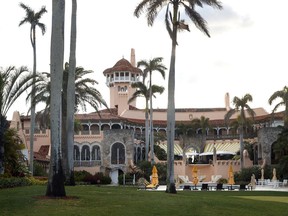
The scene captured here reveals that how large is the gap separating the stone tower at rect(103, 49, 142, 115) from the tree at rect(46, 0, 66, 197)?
68703mm

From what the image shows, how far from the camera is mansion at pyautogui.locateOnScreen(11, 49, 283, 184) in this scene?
67875 millimetres

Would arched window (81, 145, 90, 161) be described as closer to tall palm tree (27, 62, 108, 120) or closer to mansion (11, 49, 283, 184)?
mansion (11, 49, 283, 184)

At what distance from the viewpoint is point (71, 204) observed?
16.9m

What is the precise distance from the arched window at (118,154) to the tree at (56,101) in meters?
49.1

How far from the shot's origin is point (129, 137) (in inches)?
2694

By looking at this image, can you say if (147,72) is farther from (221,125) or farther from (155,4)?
(155,4)

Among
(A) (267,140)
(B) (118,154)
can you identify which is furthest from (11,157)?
(A) (267,140)

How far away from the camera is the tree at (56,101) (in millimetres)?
18339

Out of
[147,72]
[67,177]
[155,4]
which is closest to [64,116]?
[67,177]

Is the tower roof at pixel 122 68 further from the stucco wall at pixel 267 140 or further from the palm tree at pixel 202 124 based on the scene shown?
the stucco wall at pixel 267 140

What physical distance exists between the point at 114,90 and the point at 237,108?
3256 cm

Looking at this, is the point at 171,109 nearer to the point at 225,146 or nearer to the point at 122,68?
the point at 225,146

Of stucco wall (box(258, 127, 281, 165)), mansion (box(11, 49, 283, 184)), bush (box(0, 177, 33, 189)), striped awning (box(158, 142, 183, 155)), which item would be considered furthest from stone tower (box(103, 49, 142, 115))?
bush (box(0, 177, 33, 189))

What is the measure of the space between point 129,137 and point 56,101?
49.5 meters
